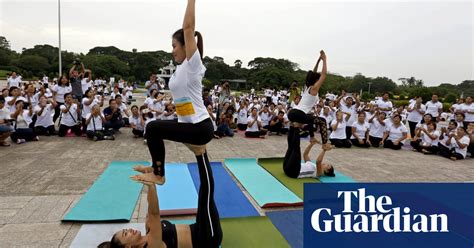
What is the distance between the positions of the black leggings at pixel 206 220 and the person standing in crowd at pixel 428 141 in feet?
26.8

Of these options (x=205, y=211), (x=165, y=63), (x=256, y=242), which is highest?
(x=165, y=63)

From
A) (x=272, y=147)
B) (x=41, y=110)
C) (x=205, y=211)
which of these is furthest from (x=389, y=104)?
(x=41, y=110)

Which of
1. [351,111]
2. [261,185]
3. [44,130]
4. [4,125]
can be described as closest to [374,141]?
[351,111]

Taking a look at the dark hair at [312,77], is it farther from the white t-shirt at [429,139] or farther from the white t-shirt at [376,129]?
the white t-shirt at [429,139]

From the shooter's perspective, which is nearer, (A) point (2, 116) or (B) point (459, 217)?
(B) point (459, 217)

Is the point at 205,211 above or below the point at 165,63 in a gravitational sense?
below

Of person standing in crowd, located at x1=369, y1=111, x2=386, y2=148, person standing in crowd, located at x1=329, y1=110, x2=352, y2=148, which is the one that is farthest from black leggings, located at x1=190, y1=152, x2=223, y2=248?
person standing in crowd, located at x1=369, y1=111, x2=386, y2=148

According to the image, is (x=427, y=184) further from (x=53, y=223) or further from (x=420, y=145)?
(x=53, y=223)

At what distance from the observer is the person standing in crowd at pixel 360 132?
9750mm

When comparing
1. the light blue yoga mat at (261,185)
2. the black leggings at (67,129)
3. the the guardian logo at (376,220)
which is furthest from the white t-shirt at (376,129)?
the black leggings at (67,129)

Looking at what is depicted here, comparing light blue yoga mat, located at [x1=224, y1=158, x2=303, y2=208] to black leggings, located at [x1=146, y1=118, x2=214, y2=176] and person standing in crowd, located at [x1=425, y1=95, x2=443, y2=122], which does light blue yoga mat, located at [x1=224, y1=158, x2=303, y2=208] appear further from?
person standing in crowd, located at [x1=425, y1=95, x2=443, y2=122]

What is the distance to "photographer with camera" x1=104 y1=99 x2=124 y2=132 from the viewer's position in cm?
960

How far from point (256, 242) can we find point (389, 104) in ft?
31.5

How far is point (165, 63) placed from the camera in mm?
64500
